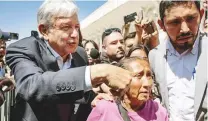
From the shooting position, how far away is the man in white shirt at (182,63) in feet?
5.86

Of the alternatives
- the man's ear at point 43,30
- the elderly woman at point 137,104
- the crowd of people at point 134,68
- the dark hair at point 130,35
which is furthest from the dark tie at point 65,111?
the dark hair at point 130,35

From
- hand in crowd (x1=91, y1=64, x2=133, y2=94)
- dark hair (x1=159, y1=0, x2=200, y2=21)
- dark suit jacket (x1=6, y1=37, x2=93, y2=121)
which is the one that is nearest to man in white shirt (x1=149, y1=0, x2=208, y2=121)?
dark hair (x1=159, y1=0, x2=200, y2=21)

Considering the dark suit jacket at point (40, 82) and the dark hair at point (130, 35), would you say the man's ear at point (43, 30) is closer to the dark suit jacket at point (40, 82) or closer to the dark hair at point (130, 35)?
the dark suit jacket at point (40, 82)

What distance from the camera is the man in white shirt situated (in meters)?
1.79

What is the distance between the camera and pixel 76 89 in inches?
56.0

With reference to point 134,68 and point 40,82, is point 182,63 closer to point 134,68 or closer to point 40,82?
point 134,68

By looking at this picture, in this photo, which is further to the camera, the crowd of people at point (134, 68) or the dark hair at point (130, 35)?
the dark hair at point (130, 35)

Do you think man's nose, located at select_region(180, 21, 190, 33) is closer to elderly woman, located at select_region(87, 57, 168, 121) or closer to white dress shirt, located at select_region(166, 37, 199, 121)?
white dress shirt, located at select_region(166, 37, 199, 121)

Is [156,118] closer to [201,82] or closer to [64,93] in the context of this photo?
[201,82]

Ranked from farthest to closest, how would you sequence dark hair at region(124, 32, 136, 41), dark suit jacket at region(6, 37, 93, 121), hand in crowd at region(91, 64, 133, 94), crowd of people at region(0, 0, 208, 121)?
dark hair at region(124, 32, 136, 41) < crowd of people at region(0, 0, 208, 121) < dark suit jacket at region(6, 37, 93, 121) < hand in crowd at region(91, 64, 133, 94)

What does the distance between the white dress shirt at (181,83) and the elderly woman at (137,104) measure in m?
0.09

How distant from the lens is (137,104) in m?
1.95

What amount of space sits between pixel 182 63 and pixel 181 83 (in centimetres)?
12

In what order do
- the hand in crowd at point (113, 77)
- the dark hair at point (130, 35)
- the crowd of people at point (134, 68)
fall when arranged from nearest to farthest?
the hand in crowd at point (113, 77) → the crowd of people at point (134, 68) → the dark hair at point (130, 35)
